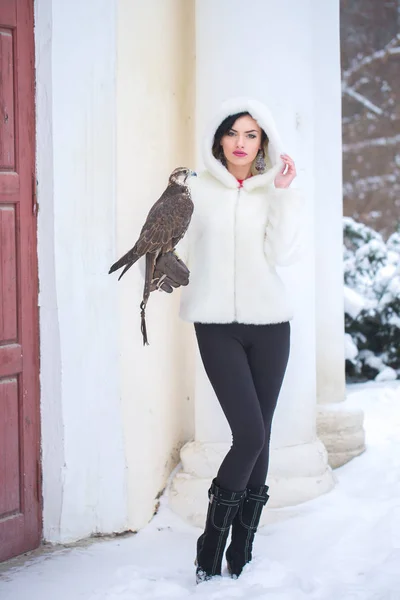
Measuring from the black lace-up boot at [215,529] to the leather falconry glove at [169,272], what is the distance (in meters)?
0.72

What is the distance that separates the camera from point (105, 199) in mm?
3256

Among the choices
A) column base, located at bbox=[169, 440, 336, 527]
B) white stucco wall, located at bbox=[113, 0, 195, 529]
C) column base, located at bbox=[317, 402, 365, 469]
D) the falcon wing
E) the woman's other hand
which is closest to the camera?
the falcon wing

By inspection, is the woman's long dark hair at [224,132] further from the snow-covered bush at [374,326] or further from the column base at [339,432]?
the snow-covered bush at [374,326]

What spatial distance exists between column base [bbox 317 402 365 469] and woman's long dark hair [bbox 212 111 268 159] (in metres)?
1.73

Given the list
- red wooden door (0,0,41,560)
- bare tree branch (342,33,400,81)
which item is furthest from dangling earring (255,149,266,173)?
bare tree branch (342,33,400,81)

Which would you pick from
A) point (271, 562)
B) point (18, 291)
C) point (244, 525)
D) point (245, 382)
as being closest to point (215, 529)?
point (244, 525)

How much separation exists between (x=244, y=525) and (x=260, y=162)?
4.44ft

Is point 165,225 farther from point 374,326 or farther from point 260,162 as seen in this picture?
point 374,326

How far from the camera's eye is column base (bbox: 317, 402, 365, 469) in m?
4.26

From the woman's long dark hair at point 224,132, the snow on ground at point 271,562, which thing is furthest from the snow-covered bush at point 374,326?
the woman's long dark hair at point 224,132

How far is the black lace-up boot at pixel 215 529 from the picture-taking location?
2.87 metres

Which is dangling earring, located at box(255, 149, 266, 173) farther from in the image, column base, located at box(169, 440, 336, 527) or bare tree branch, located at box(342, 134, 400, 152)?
bare tree branch, located at box(342, 134, 400, 152)

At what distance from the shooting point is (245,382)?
2.88 meters

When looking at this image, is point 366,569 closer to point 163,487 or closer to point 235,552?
point 235,552
